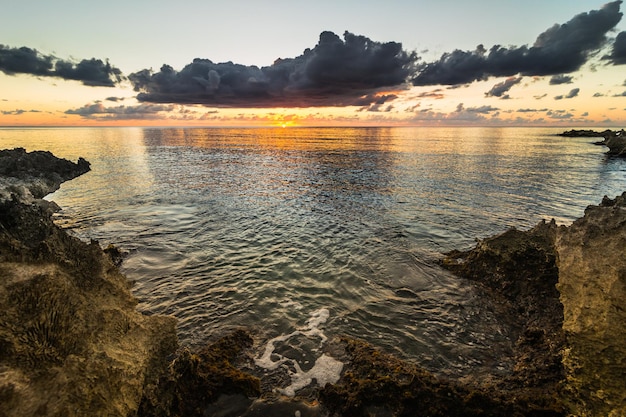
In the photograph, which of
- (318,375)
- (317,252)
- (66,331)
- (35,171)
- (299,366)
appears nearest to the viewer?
(66,331)

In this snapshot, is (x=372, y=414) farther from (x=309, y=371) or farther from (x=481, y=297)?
(x=481, y=297)

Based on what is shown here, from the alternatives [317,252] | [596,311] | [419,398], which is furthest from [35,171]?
[596,311]

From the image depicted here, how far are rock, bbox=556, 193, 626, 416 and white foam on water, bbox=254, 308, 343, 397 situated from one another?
214 inches

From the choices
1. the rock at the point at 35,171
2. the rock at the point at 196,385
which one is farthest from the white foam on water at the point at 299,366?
the rock at the point at 35,171

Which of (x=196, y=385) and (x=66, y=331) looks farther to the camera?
(x=196, y=385)

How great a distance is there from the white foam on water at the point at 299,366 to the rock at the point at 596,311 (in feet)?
17.8

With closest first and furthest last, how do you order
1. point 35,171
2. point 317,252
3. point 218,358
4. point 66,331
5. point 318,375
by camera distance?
1. point 66,331
2. point 318,375
3. point 218,358
4. point 317,252
5. point 35,171

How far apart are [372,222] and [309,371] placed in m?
15.4

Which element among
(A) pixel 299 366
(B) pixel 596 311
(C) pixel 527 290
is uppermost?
(B) pixel 596 311

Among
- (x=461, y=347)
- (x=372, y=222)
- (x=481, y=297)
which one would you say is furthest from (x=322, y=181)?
(x=461, y=347)

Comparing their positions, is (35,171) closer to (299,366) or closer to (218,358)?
(218,358)

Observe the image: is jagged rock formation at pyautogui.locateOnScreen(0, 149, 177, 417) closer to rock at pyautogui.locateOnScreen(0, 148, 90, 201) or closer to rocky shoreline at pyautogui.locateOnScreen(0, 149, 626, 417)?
rocky shoreline at pyautogui.locateOnScreen(0, 149, 626, 417)

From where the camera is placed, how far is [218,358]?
841 centimetres

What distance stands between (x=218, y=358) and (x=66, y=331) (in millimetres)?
4244
